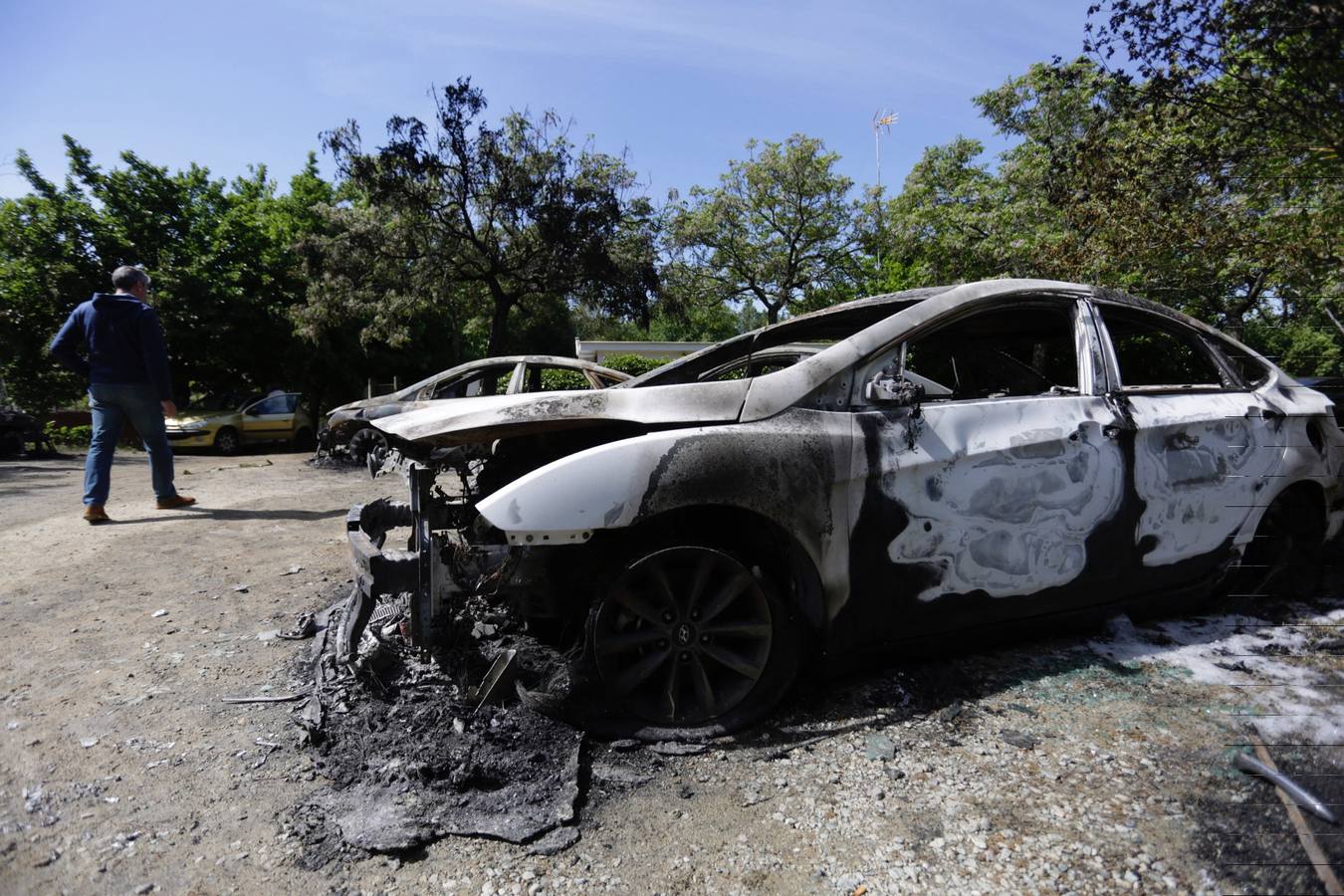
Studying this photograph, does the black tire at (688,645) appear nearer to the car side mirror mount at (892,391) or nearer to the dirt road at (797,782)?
the dirt road at (797,782)

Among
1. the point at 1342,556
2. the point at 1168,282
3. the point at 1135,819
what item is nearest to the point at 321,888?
the point at 1135,819

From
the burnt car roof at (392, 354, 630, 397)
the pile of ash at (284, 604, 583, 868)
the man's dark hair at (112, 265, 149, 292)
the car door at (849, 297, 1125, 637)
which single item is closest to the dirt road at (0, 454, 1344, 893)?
the pile of ash at (284, 604, 583, 868)

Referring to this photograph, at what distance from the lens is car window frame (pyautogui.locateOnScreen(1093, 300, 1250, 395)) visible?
3.19 metres

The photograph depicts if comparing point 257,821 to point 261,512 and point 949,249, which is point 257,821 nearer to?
point 261,512

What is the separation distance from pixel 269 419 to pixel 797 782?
58.7 ft

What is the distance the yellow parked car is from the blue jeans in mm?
11442

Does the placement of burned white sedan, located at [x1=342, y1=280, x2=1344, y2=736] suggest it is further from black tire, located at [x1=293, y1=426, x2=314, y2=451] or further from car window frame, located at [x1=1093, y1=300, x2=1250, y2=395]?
→ black tire, located at [x1=293, y1=426, x2=314, y2=451]

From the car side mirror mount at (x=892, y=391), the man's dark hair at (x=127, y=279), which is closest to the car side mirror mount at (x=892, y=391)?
the car side mirror mount at (x=892, y=391)

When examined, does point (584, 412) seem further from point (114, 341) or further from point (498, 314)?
point (498, 314)

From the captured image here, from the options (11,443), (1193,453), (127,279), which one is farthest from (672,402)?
(11,443)

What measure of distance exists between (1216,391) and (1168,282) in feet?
42.2

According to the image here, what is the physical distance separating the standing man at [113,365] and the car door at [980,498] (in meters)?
5.61

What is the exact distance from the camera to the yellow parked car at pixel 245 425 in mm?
16078

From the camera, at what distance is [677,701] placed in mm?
2590
